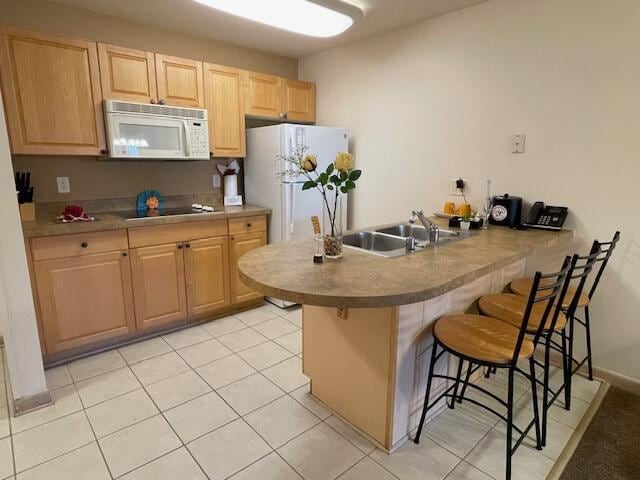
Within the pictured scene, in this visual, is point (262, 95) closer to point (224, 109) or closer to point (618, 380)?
point (224, 109)

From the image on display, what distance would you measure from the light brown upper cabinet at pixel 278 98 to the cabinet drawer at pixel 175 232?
3.54 feet

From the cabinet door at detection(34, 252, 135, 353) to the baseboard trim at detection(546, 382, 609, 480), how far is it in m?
2.61

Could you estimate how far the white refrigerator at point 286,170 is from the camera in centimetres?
304

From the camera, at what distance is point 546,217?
2273 mm

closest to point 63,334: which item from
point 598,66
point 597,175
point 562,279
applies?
point 562,279

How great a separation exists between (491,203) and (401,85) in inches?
48.5

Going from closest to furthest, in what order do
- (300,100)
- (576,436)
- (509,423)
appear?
1. (509,423)
2. (576,436)
3. (300,100)

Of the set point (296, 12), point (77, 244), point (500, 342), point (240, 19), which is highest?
point (240, 19)

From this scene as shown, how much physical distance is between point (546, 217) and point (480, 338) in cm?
117

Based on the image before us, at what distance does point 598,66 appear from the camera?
205 centimetres

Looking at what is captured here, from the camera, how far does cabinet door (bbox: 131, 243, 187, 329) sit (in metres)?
2.61

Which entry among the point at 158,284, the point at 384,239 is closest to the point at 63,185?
the point at 158,284

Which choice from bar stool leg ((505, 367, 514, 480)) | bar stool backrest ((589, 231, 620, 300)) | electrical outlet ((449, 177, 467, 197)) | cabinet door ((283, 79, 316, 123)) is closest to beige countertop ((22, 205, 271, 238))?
cabinet door ((283, 79, 316, 123))

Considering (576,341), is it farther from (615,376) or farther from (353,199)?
(353,199)
